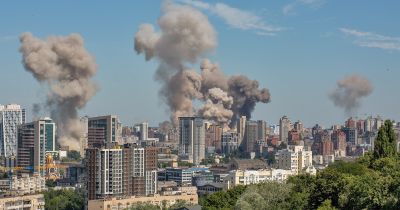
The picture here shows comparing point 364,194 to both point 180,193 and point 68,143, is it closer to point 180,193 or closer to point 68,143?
point 180,193

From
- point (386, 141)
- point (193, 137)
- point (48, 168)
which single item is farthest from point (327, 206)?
point (193, 137)

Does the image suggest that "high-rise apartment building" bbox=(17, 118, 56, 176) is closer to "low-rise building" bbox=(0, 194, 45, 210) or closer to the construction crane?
the construction crane

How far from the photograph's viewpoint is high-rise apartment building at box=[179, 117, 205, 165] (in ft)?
216

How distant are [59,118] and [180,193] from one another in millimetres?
24994

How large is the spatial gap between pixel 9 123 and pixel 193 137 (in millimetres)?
16524

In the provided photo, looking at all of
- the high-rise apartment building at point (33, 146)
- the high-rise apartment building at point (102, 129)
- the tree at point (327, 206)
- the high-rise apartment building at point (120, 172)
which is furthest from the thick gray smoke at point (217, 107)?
the tree at point (327, 206)

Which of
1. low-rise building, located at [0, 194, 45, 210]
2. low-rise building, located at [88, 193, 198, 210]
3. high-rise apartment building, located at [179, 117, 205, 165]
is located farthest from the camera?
high-rise apartment building, located at [179, 117, 205, 165]

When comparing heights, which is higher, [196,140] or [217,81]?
[217,81]

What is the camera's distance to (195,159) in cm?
6562

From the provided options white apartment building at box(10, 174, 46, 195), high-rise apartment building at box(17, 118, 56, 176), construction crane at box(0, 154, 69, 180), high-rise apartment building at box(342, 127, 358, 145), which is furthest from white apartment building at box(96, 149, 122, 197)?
high-rise apartment building at box(342, 127, 358, 145)

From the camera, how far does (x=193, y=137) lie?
2613 inches

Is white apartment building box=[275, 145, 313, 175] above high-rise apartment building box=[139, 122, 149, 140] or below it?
below

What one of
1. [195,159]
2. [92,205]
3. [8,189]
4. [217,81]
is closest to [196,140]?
[195,159]

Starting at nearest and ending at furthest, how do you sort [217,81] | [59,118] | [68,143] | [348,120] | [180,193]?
[180,193] < [59,118] < [68,143] < [217,81] < [348,120]
